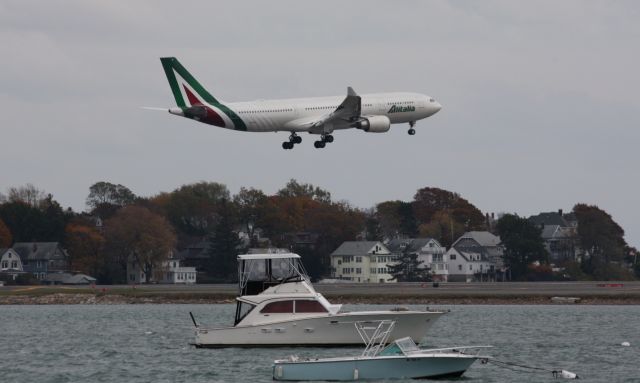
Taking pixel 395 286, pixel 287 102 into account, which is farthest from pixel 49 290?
pixel 287 102

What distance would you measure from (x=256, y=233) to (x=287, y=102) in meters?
93.5

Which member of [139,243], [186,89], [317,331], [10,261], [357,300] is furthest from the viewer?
[10,261]

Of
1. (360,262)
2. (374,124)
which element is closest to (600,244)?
(360,262)

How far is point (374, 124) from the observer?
104m

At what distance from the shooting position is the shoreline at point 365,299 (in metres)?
115

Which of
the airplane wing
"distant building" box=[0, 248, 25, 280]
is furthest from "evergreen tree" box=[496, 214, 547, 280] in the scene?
the airplane wing

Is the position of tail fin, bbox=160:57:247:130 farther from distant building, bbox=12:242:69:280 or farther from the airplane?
distant building, bbox=12:242:69:280

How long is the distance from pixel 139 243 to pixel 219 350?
109 metres

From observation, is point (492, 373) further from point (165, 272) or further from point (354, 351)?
point (165, 272)

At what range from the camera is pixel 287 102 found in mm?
102375

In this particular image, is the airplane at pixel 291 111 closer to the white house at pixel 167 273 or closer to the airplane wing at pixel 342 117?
the airplane wing at pixel 342 117

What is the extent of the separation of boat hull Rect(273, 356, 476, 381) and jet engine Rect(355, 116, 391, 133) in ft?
167

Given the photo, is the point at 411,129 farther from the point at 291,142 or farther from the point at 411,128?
the point at 291,142

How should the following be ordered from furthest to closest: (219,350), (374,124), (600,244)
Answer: (600,244) → (374,124) → (219,350)
